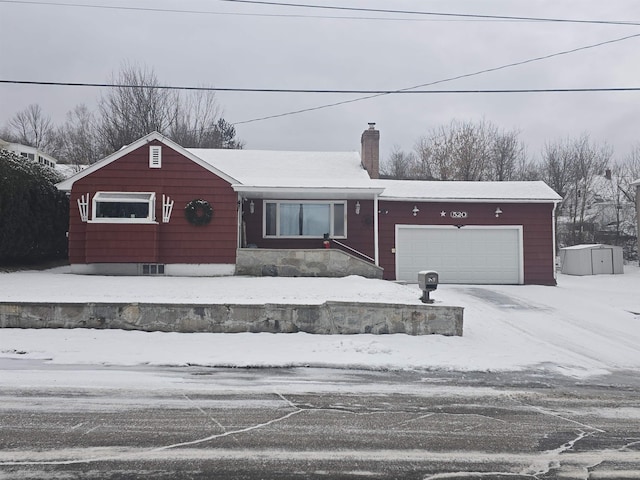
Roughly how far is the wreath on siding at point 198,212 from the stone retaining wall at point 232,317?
6.38 meters

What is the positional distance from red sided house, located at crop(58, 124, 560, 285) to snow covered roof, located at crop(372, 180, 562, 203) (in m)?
0.05

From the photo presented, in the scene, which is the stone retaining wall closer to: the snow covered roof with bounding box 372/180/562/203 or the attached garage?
the attached garage

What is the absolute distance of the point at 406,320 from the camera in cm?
915

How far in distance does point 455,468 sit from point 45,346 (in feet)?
23.6

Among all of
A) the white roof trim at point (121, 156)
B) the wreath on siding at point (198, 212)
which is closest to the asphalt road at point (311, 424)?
the wreath on siding at point (198, 212)

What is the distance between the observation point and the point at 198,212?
594 inches

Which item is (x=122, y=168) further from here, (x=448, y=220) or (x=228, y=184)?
(x=448, y=220)

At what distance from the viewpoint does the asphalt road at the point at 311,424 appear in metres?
3.77

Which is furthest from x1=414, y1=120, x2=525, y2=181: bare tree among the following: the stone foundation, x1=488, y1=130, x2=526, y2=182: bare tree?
the stone foundation

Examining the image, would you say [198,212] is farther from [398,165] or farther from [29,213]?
[398,165]

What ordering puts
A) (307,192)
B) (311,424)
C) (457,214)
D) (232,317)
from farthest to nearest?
(457,214), (307,192), (232,317), (311,424)

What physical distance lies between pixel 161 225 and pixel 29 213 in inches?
171

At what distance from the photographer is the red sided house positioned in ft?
48.4

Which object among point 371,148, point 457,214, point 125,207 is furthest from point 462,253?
point 125,207
